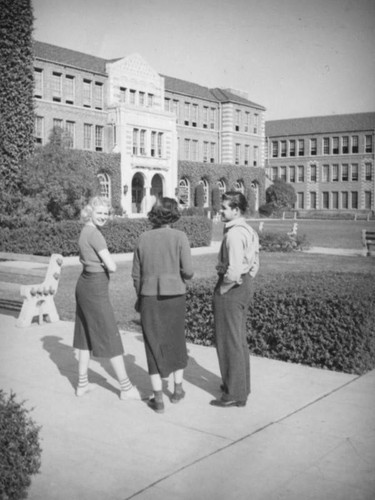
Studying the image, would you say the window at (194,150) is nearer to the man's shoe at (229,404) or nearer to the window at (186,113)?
the window at (186,113)

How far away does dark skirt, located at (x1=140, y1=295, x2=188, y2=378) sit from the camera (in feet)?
17.7

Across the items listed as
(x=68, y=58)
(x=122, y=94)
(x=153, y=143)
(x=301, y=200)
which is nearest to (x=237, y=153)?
(x=153, y=143)

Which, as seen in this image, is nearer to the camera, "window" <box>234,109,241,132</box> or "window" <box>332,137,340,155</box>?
"window" <box>234,109,241,132</box>

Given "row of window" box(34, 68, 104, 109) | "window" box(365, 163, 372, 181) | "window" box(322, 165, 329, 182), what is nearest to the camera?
"row of window" box(34, 68, 104, 109)

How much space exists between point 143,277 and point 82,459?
1712mm

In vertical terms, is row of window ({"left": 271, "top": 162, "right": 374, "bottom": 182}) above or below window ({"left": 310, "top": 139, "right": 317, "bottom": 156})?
below

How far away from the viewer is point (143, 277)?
18.0 feet

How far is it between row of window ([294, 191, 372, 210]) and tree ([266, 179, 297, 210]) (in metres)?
11.6

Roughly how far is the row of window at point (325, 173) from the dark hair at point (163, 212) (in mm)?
72927

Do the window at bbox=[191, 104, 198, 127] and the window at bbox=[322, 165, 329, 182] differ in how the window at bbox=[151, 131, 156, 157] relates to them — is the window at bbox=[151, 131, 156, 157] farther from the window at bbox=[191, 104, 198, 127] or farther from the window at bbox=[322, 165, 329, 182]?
the window at bbox=[322, 165, 329, 182]

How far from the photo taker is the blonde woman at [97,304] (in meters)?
5.77

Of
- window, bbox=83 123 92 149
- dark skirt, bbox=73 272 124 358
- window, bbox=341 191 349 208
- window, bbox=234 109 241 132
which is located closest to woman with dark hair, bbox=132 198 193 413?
dark skirt, bbox=73 272 124 358

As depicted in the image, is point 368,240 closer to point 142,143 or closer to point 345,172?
point 142,143

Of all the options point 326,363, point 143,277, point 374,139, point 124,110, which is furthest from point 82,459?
point 374,139
